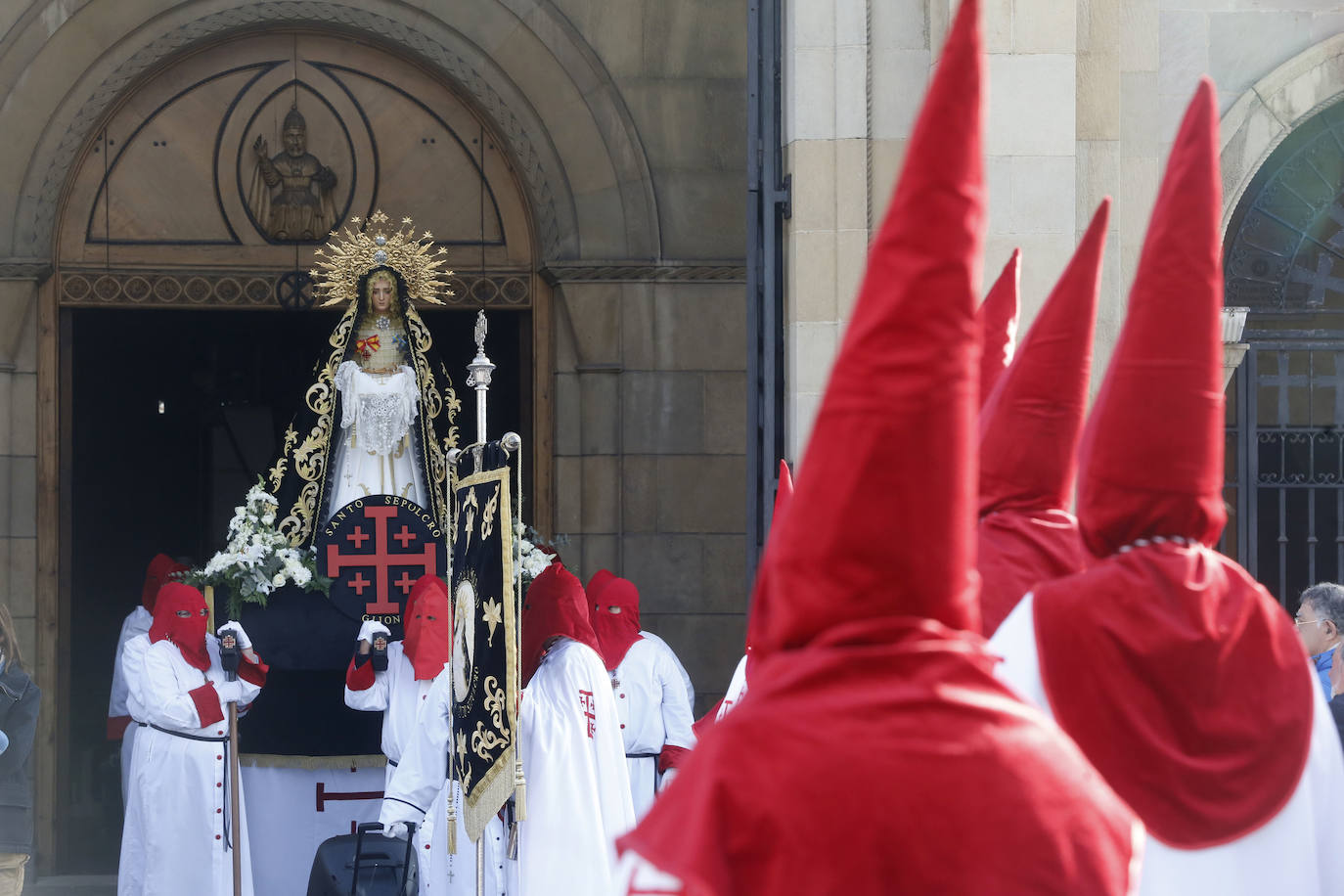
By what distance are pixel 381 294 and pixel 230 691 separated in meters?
2.50

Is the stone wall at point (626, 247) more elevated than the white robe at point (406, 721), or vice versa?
the stone wall at point (626, 247)

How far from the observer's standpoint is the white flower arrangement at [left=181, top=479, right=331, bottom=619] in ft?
27.7

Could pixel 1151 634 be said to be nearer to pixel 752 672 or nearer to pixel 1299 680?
pixel 1299 680

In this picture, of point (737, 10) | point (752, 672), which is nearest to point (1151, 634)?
point (752, 672)

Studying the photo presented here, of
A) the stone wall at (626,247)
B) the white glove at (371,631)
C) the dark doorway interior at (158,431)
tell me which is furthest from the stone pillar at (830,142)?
the dark doorway interior at (158,431)

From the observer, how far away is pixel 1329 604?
5.79m

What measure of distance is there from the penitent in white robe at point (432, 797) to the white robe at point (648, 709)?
120 centimetres

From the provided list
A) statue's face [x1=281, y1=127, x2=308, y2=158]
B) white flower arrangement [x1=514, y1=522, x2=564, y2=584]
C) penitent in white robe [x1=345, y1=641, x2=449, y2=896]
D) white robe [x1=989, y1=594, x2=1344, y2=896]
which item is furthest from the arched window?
white robe [x1=989, y1=594, x2=1344, y2=896]

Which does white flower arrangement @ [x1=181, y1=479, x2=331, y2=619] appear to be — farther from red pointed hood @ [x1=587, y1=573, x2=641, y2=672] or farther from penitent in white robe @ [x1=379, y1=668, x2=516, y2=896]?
red pointed hood @ [x1=587, y1=573, x2=641, y2=672]

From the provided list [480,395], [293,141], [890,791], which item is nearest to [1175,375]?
[890,791]

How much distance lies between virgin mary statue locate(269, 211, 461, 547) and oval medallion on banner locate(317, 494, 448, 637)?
0.18 metres

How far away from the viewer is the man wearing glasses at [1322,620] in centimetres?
577

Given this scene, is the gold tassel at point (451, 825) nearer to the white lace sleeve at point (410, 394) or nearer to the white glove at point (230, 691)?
the white glove at point (230, 691)

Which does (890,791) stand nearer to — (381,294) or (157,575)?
(381,294)
